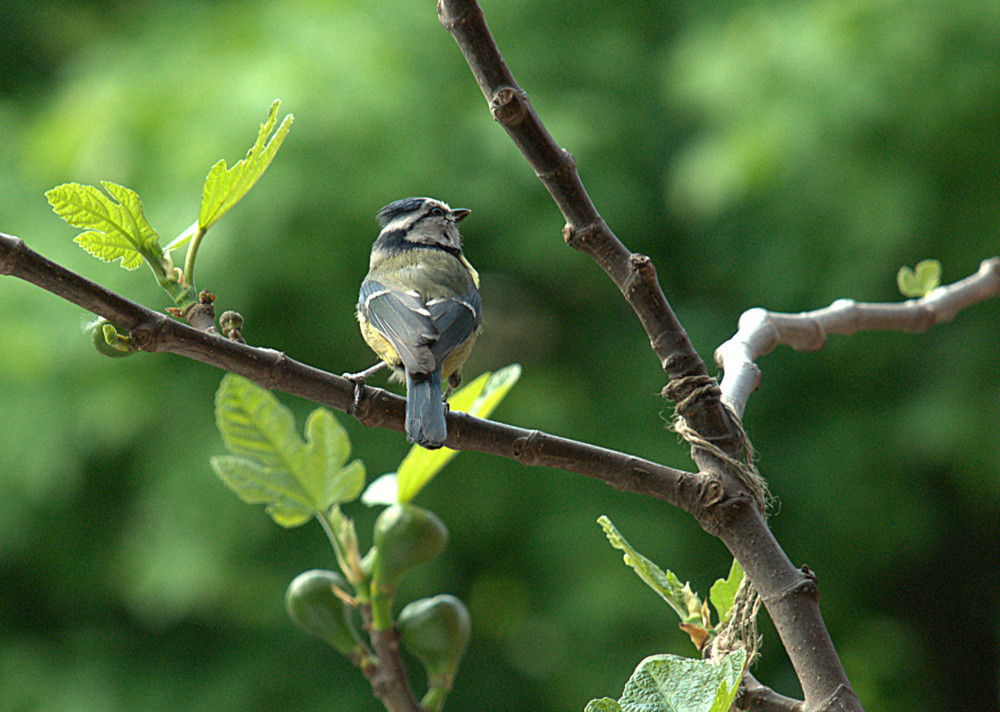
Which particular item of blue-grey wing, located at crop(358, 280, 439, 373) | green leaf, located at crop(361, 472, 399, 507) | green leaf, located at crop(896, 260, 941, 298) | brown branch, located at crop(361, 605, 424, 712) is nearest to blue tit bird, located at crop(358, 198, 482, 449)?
blue-grey wing, located at crop(358, 280, 439, 373)

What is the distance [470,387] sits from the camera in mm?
799

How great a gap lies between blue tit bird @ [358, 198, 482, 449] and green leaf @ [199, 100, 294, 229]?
0.60ft

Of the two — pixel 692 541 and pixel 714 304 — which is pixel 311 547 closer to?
pixel 692 541

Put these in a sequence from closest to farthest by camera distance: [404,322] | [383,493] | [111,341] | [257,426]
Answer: [111,341] → [257,426] → [383,493] → [404,322]

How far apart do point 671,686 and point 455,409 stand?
0.35 metres

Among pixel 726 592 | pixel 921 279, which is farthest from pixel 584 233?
pixel 921 279

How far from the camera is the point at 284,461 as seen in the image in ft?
2.52

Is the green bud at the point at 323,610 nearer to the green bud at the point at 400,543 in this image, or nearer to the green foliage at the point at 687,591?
the green bud at the point at 400,543

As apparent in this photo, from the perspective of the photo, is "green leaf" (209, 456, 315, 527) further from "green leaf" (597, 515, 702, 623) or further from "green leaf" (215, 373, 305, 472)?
"green leaf" (597, 515, 702, 623)

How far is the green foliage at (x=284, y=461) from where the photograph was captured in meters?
0.75

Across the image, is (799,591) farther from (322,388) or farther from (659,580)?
(322,388)

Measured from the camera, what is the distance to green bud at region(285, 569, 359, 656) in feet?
2.64

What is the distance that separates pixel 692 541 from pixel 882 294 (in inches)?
37.5

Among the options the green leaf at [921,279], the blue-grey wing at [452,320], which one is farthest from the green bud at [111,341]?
the green leaf at [921,279]
